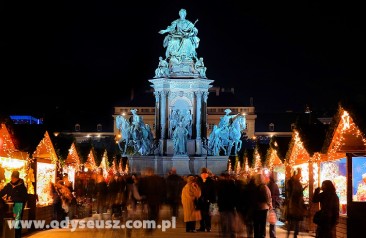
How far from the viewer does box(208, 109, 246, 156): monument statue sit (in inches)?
2335

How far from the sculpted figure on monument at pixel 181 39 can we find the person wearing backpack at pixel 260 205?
1558 inches

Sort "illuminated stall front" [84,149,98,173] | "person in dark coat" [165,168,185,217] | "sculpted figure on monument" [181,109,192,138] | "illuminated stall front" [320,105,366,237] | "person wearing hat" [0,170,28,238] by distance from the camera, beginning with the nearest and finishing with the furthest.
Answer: "person wearing hat" [0,170,28,238]
"illuminated stall front" [320,105,366,237]
"person in dark coat" [165,168,185,217]
"illuminated stall front" [84,149,98,173]
"sculpted figure on monument" [181,109,192,138]

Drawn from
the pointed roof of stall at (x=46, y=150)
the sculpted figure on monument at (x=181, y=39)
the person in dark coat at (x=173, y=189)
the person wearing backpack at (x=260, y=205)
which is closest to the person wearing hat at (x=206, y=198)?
the person in dark coat at (x=173, y=189)

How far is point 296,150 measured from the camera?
105 feet

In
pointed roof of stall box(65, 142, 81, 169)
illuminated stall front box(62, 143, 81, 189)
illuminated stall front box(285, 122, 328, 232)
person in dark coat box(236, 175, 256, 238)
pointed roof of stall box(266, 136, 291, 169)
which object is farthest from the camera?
pointed roof of stall box(266, 136, 291, 169)

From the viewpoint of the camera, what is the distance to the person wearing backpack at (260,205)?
68.6ft

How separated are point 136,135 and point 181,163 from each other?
4.19 m

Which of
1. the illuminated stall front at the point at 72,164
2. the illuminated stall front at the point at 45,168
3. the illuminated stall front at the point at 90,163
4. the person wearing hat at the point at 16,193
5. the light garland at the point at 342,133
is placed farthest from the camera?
the illuminated stall front at the point at 90,163

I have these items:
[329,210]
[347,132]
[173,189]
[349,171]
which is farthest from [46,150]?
[329,210]

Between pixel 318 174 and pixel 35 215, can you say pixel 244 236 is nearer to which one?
pixel 318 174

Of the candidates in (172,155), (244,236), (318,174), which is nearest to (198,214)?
(244,236)

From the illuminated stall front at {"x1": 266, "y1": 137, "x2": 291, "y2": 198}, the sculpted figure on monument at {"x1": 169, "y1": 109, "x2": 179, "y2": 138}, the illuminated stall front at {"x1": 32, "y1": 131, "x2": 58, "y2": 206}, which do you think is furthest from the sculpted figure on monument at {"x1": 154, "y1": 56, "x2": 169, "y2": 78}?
the illuminated stall front at {"x1": 32, "y1": 131, "x2": 58, "y2": 206}

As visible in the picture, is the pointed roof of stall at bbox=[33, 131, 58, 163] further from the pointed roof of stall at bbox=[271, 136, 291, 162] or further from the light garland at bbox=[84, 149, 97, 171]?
the light garland at bbox=[84, 149, 97, 171]

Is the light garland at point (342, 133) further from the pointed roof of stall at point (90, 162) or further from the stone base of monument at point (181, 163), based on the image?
the stone base of monument at point (181, 163)
